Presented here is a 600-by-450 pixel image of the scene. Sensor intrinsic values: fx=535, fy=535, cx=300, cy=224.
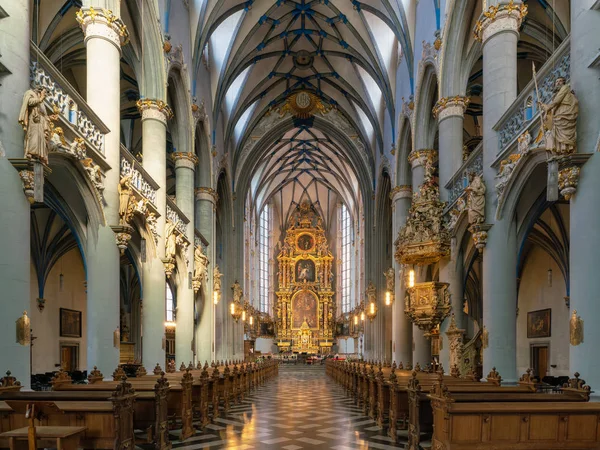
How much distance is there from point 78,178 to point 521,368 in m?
17.7

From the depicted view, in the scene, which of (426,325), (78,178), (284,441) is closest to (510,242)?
(426,325)

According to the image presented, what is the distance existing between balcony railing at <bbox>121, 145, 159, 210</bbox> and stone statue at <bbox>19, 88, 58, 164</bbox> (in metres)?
4.69

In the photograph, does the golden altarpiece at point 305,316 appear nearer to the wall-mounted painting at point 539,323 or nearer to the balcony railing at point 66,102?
the wall-mounted painting at point 539,323

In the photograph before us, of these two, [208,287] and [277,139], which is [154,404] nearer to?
[208,287]

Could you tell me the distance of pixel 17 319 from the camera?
24.0 ft

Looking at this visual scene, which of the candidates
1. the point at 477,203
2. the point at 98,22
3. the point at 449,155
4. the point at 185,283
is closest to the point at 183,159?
the point at 185,283

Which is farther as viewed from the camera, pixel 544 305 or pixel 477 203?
pixel 544 305

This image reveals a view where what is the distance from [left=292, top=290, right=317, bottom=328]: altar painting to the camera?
161 feet

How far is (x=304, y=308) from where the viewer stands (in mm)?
49312

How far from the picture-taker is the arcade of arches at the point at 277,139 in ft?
24.6

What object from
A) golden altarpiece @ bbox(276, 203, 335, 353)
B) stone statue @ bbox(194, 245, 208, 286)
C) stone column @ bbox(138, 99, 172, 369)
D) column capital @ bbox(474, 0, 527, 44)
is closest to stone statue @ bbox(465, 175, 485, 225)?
column capital @ bbox(474, 0, 527, 44)

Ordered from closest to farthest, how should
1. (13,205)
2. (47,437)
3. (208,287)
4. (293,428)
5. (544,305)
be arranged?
(47,437) → (13,205) → (293,428) → (544,305) → (208,287)

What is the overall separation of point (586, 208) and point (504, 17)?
5799 mm

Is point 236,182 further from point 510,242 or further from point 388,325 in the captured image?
point 510,242
